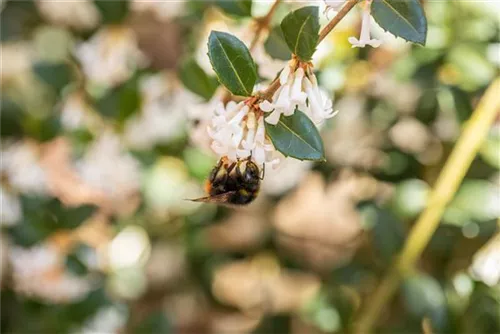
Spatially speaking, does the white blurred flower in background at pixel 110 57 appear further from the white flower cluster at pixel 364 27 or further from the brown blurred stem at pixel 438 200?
the white flower cluster at pixel 364 27

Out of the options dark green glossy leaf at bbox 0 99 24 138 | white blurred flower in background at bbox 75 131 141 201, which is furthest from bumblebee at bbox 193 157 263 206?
dark green glossy leaf at bbox 0 99 24 138

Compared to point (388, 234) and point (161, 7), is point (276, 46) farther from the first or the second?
point (161, 7)

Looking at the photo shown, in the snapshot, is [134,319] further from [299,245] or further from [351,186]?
[351,186]

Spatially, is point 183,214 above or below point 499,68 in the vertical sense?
below

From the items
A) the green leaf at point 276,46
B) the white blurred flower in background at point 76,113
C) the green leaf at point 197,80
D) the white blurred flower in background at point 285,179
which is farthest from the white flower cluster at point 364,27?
the white blurred flower in background at point 76,113

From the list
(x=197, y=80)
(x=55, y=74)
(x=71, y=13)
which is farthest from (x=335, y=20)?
(x=71, y=13)

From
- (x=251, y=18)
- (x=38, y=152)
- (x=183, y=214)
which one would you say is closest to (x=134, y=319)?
(x=183, y=214)
